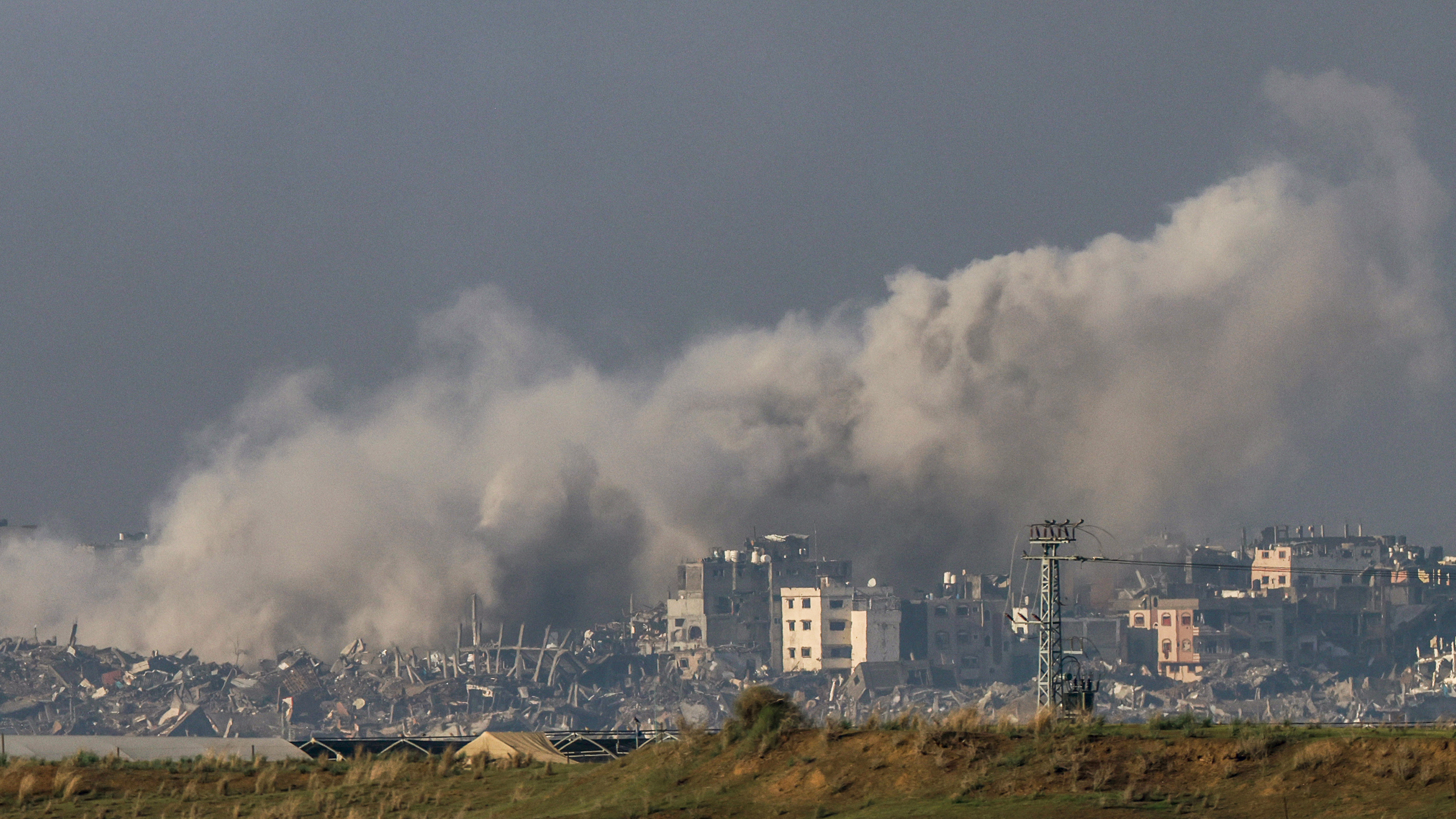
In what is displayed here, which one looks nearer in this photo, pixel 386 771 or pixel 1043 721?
pixel 1043 721

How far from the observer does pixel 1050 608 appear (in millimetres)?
66688

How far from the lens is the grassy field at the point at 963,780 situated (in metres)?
26.5

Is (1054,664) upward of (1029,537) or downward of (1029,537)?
downward

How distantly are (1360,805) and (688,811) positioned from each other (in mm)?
9835

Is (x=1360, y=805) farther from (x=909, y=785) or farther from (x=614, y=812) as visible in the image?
(x=614, y=812)

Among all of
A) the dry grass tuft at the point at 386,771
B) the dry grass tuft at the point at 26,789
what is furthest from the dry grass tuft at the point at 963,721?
→ the dry grass tuft at the point at 26,789

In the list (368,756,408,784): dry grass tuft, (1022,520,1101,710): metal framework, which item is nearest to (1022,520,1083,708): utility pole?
(1022,520,1101,710): metal framework

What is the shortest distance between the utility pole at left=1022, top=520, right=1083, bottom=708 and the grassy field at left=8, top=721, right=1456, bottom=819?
30.4 metres

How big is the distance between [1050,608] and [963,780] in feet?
129

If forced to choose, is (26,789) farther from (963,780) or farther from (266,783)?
(963,780)

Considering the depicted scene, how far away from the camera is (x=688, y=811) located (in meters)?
29.2

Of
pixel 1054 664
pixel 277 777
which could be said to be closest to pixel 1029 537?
pixel 1054 664

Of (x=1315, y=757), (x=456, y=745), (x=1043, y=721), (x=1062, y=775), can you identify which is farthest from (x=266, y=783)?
(x=456, y=745)

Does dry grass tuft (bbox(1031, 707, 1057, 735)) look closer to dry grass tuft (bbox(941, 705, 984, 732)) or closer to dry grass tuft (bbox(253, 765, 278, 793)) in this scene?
dry grass tuft (bbox(941, 705, 984, 732))
